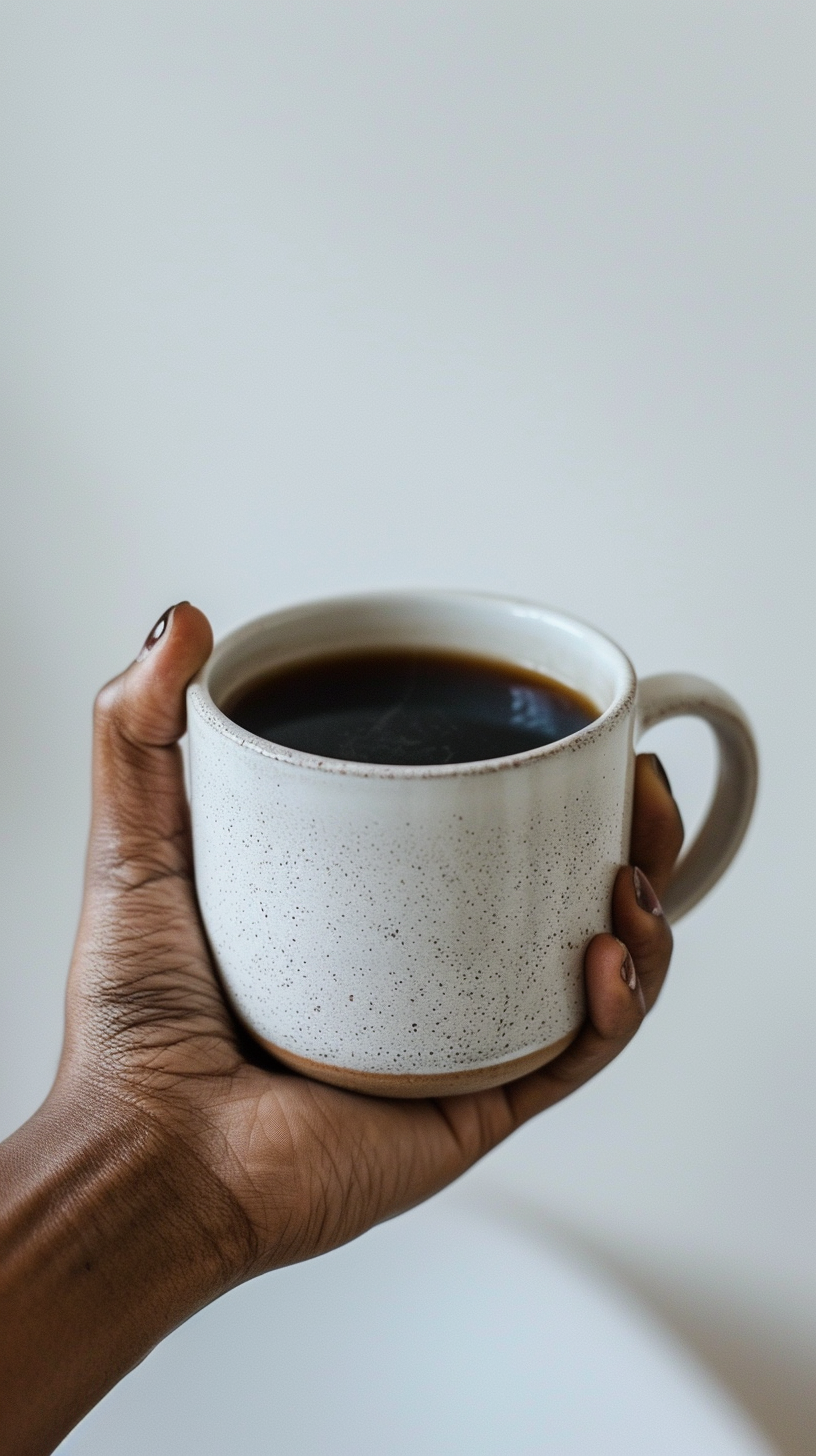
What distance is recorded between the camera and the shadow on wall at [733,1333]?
1.18 m

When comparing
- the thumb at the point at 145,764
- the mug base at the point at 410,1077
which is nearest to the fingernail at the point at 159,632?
the thumb at the point at 145,764

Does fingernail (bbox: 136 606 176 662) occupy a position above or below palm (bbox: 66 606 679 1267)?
above

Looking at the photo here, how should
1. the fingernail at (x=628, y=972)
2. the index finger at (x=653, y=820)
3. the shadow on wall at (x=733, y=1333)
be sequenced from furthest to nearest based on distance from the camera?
the shadow on wall at (x=733, y=1333)
the index finger at (x=653, y=820)
the fingernail at (x=628, y=972)

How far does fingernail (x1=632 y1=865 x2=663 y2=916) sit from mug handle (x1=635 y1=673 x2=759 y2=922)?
0.08 m

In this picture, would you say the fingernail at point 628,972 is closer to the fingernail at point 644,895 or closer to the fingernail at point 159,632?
the fingernail at point 644,895

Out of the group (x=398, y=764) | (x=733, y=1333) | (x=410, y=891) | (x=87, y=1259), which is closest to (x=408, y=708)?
(x=398, y=764)

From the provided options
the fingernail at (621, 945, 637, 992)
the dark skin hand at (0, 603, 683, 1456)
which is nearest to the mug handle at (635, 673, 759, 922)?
the dark skin hand at (0, 603, 683, 1456)

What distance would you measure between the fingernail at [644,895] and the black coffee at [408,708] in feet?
0.31

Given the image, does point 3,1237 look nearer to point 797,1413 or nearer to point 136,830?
point 136,830

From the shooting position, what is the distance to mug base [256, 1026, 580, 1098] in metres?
0.69

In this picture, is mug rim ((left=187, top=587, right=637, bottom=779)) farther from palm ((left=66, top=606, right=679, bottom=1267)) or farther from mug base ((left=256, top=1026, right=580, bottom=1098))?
mug base ((left=256, top=1026, right=580, bottom=1098))

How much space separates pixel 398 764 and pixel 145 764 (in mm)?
231

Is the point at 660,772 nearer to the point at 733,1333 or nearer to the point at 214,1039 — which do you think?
the point at 214,1039

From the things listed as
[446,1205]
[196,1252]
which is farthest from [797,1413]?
[196,1252]
